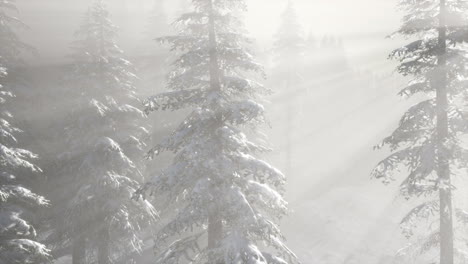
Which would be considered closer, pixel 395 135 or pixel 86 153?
pixel 395 135

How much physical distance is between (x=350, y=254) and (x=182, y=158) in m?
19.0

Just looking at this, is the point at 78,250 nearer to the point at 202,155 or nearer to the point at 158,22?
the point at 202,155

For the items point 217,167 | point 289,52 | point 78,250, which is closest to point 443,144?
point 217,167

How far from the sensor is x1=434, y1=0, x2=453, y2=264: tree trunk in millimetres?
11859

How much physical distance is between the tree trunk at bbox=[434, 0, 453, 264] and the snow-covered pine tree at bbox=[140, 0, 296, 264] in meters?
5.41

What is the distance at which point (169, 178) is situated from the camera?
11.0 metres

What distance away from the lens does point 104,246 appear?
1867 centimetres

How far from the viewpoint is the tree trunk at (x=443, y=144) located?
38.9 ft

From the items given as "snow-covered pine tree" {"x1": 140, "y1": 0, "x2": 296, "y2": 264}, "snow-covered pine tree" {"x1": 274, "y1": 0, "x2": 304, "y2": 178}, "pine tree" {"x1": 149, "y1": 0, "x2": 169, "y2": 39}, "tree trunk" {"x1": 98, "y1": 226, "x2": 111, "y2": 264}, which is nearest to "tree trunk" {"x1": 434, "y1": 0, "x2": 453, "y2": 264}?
"snow-covered pine tree" {"x1": 140, "y1": 0, "x2": 296, "y2": 264}

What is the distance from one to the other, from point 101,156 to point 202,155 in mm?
9031

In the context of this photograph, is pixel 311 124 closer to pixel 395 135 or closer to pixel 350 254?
pixel 350 254

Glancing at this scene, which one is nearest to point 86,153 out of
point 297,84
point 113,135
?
point 113,135

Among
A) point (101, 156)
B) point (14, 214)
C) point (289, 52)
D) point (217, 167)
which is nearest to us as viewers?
point (217, 167)

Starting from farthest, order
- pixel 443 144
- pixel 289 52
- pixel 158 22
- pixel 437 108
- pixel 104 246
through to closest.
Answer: pixel 158 22, pixel 289 52, pixel 104 246, pixel 437 108, pixel 443 144
